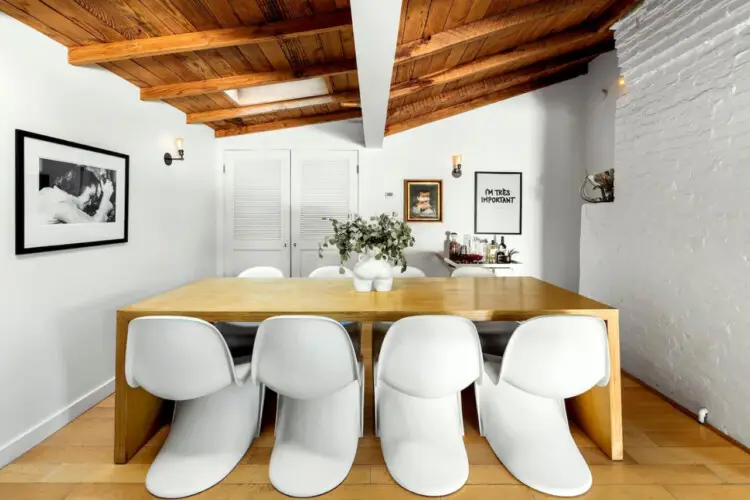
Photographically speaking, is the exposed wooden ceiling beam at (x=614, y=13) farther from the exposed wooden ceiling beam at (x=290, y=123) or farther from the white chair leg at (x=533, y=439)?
the white chair leg at (x=533, y=439)

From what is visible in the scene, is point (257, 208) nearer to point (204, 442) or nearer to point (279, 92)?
point (279, 92)

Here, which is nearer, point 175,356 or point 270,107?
point 175,356

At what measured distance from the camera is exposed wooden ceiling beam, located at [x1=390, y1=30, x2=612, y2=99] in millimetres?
3562

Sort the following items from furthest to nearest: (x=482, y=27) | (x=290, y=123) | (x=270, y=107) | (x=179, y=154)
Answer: (x=290, y=123), (x=270, y=107), (x=179, y=154), (x=482, y=27)

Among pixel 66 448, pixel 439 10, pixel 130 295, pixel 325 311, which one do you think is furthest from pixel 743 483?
pixel 130 295

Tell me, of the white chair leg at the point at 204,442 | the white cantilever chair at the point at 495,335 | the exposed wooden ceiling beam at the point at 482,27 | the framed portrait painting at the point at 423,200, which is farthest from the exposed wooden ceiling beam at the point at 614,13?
the white chair leg at the point at 204,442

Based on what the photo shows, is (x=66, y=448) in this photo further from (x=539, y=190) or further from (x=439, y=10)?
(x=539, y=190)

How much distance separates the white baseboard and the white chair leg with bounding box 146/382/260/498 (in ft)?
2.27

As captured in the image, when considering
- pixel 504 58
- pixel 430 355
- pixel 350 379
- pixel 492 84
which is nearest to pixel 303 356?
pixel 350 379

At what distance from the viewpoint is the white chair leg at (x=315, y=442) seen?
6.35 ft

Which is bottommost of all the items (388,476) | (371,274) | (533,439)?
(388,476)

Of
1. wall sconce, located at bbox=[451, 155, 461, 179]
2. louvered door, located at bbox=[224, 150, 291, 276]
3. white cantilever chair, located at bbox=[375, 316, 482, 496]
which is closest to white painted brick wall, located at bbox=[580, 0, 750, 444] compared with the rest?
white cantilever chair, located at bbox=[375, 316, 482, 496]

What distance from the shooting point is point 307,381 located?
1.91m

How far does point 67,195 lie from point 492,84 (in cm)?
376
